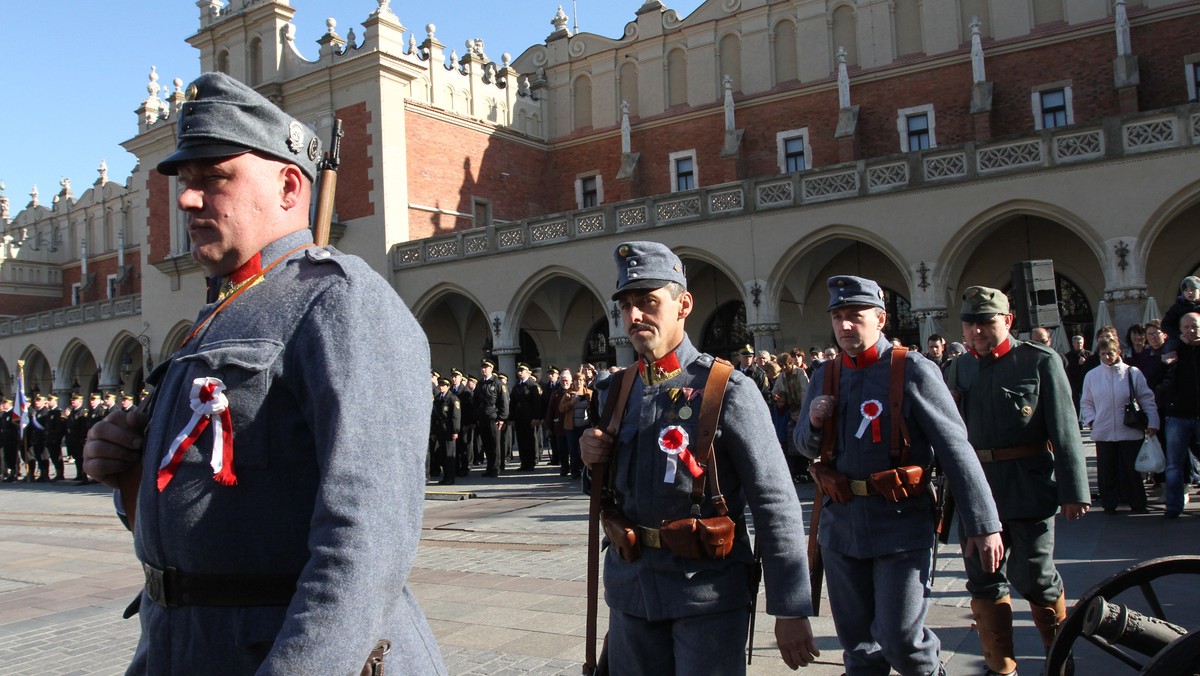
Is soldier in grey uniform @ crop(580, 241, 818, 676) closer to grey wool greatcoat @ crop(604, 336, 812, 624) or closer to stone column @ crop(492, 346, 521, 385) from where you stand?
grey wool greatcoat @ crop(604, 336, 812, 624)

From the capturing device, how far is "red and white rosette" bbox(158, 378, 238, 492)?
1795 millimetres

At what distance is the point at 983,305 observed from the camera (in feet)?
16.6

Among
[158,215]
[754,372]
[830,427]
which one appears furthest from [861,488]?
[158,215]

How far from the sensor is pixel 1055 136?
61.3 ft

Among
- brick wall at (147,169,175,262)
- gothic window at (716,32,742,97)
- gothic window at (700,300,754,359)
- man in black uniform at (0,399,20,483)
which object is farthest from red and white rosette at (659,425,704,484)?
brick wall at (147,169,175,262)

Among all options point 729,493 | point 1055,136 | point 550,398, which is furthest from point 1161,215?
point 729,493

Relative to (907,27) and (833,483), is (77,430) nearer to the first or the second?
(833,483)

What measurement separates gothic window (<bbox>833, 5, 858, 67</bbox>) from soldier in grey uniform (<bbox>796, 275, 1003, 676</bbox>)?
25.6 meters

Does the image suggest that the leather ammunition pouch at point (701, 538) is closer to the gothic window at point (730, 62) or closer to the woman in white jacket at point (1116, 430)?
the woman in white jacket at point (1116, 430)

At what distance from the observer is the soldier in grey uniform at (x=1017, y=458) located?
446cm

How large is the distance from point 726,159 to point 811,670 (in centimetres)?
2524

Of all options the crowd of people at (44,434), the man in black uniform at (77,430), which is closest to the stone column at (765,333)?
the crowd of people at (44,434)

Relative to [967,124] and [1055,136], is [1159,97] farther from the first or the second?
[1055,136]

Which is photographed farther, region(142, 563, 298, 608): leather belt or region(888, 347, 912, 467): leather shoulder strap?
region(888, 347, 912, 467): leather shoulder strap
